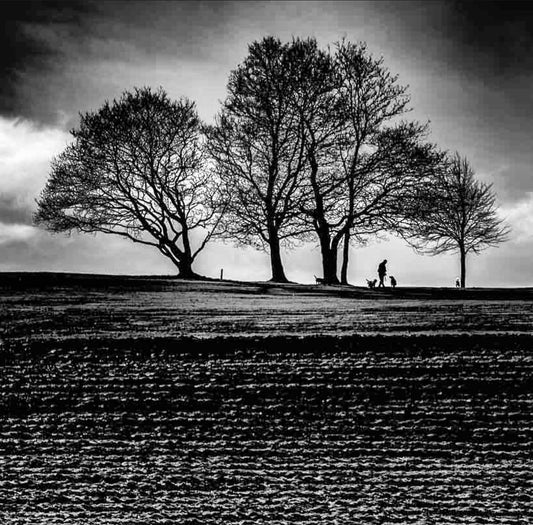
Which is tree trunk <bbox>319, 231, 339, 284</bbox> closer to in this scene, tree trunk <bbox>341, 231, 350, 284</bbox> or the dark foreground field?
tree trunk <bbox>341, 231, 350, 284</bbox>

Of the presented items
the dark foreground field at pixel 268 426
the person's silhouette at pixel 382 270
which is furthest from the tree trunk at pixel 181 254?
the dark foreground field at pixel 268 426

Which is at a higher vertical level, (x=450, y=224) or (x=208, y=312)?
(x=450, y=224)

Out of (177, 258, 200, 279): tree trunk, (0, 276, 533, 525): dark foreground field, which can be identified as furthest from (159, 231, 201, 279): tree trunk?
(0, 276, 533, 525): dark foreground field

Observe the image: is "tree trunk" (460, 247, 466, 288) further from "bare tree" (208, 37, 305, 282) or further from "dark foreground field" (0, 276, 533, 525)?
"dark foreground field" (0, 276, 533, 525)

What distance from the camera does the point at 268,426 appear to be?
3355mm

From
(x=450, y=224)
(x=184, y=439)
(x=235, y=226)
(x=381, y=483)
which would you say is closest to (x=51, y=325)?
(x=184, y=439)

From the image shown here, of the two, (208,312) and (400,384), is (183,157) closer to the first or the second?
(208,312)

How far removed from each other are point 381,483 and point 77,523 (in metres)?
1.41

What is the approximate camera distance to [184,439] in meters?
3.30

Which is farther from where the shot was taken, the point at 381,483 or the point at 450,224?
the point at 450,224

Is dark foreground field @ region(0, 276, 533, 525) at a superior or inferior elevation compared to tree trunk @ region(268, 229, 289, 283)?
inferior

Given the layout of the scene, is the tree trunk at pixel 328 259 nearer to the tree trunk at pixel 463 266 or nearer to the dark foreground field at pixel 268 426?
the tree trunk at pixel 463 266

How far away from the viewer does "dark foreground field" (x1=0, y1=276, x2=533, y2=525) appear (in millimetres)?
2971

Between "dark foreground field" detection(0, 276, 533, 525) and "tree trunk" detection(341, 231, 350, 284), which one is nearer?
"dark foreground field" detection(0, 276, 533, 525)
